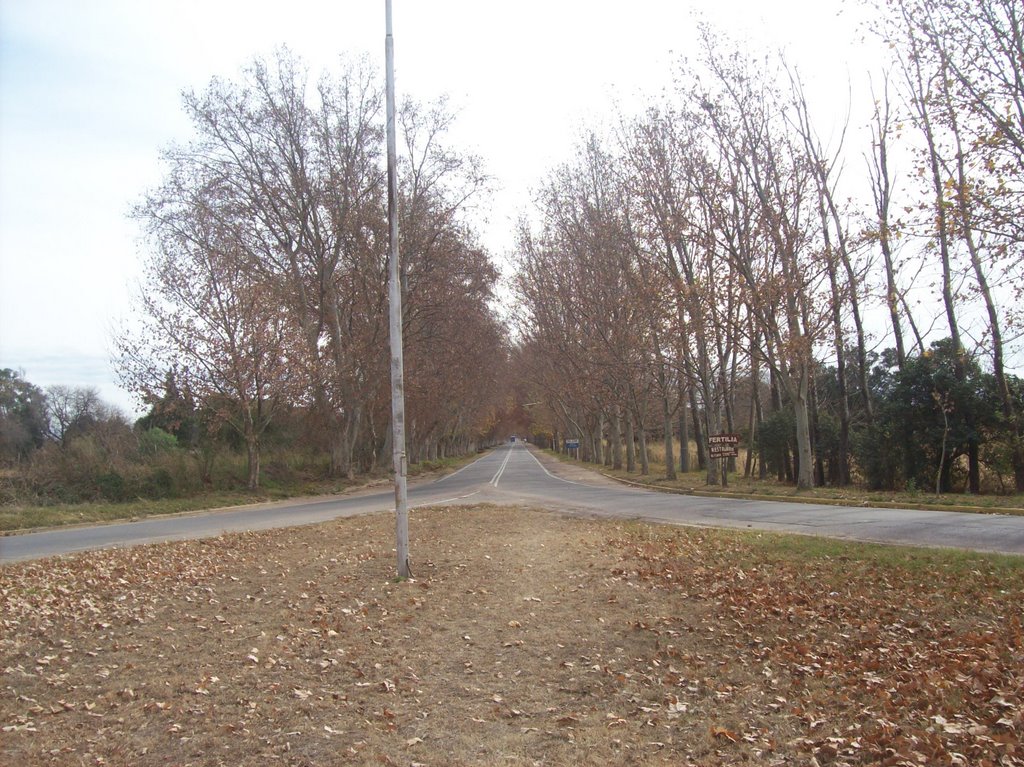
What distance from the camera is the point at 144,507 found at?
23.9 meters

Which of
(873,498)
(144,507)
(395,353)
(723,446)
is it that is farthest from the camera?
(723,446)

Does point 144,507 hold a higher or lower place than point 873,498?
lower

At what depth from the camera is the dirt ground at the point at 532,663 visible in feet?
15.3

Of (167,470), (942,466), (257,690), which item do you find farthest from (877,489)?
(167,470)

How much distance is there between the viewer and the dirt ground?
15.3 ft

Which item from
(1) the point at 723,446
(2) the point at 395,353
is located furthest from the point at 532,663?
(1) the point at 723,446

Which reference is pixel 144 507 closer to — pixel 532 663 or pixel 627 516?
pixel 627 516

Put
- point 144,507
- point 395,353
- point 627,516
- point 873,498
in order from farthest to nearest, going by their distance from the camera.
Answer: point 144,507, point 873,498, point 627,516, point 395,353

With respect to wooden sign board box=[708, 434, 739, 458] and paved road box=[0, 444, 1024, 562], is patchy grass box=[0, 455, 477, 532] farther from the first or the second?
wooden sign board box=[708, 434, 739, 458]

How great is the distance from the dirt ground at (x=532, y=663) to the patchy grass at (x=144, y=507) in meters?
11.4

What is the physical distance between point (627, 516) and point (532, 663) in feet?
37.6

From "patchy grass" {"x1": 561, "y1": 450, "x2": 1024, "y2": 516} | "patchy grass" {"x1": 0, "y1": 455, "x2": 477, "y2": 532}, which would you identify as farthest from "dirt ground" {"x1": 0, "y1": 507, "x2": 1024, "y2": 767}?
"patchy grass" {"x1": 0, "y1": 455, "x2": 477, "y2": 532}

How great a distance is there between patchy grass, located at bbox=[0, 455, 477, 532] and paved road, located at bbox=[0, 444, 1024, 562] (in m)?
1.18

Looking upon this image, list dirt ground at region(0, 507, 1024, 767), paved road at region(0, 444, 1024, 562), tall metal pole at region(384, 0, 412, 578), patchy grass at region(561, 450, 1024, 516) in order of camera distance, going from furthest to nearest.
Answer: patchy grass at region(561, 450, 1024, 516) → paved road at region(0, 444, 1024, 562) → tall metal pole at region(384, 0, 412, 578) → dirt ground at region(0, 507, 1024, 767)
